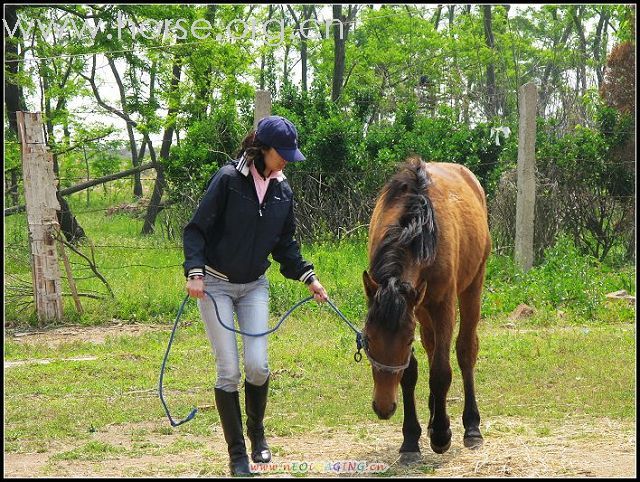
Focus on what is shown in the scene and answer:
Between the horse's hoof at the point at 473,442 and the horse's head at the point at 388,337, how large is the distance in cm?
113

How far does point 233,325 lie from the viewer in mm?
4973

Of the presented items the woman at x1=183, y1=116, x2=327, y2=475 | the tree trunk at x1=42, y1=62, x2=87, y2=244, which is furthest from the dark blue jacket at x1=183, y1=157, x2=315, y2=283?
the tree trunk at x1=42, y1=62, x2=87, y2=244

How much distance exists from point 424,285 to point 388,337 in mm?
397

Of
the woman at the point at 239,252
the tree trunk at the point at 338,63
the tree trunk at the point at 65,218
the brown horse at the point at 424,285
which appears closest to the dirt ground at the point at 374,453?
the brown horse at the point at 424,285

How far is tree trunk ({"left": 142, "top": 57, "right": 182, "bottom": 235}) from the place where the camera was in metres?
11.9

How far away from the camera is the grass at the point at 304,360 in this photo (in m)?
6.51

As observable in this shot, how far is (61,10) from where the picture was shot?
1703cm

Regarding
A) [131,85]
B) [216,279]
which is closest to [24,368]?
[216,279]

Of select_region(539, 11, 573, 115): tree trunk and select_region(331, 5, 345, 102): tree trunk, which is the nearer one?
select_region(331, 5, 345, 102): tree trunk

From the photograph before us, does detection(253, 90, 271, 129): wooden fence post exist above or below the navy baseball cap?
above

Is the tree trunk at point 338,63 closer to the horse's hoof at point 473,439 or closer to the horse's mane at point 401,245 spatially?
the horse's mane at point 401,245

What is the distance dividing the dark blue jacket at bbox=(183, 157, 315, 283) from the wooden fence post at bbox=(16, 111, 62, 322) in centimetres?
596

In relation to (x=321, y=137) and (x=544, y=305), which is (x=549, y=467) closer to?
(x=544, y=305)

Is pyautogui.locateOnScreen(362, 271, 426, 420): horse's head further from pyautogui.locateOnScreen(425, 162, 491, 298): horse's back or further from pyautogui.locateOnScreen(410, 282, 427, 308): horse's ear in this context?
pyautogui.locateOnScreen(425, 162, 491, 298): horse's back
